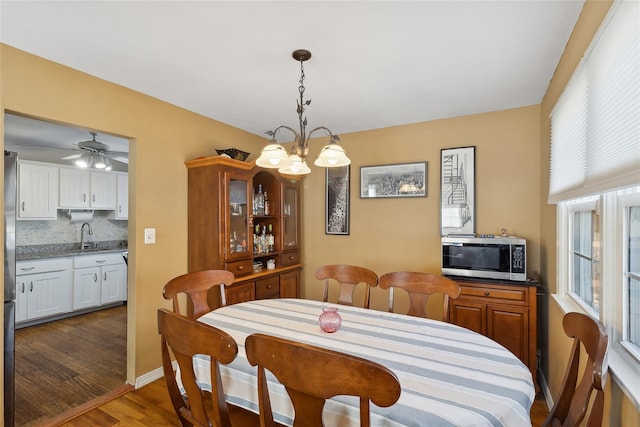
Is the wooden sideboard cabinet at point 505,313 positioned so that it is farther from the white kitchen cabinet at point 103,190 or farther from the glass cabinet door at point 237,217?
the white kitchen cabinet at point 103,190

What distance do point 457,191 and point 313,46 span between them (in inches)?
79.7

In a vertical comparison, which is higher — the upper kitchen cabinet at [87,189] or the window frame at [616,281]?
the upper kitchen cabinet at [87,189]

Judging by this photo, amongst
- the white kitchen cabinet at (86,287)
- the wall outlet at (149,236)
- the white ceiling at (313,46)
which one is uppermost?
the white ceiling at (313,46)

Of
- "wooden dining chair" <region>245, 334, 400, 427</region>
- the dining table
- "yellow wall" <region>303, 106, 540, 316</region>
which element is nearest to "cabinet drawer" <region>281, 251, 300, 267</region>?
"yellow wall" <region>303, 106, 540, 316</region>

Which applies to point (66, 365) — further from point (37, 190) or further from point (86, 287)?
point (37, 190)

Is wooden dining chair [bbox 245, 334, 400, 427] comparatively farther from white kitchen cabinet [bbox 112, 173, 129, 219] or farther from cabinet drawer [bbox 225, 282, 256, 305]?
white kitchen cabinet [bbox 112, 173, 129, 219]

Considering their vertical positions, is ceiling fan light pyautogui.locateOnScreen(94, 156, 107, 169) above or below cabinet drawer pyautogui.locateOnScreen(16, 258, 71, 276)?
above

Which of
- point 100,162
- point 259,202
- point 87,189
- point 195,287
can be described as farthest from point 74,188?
point 195,287

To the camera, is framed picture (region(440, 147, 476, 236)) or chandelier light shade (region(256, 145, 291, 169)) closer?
chandelier light shade (region(256, 145, 291, 169))

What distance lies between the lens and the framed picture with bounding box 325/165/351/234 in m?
3.58

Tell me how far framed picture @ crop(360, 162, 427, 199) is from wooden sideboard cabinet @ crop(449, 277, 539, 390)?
110 centimetres

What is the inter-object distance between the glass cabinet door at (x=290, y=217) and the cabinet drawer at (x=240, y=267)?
0.58 metres

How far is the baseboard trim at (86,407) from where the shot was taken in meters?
2.02

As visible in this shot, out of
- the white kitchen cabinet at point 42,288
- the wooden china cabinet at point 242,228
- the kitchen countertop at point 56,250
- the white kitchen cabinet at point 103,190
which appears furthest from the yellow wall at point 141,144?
the white kitchen cabinet at point 103,190
